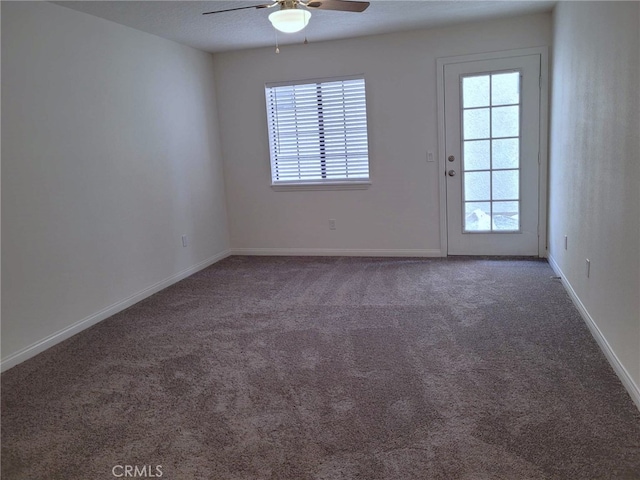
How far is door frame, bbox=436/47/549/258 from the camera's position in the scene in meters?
4.74

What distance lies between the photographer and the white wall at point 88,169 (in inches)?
124

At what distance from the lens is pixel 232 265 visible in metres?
5.48

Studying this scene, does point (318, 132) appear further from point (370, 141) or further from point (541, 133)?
point (541, 133)

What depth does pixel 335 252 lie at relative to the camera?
18.6ft

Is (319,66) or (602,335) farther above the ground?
(319,66)

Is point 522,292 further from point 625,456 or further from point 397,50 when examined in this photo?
point 397,50

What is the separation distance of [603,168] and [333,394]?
6.43 feet

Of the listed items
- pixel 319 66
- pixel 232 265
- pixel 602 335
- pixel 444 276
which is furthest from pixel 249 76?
pixel 602 335

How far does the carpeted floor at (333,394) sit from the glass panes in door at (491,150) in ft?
3.88

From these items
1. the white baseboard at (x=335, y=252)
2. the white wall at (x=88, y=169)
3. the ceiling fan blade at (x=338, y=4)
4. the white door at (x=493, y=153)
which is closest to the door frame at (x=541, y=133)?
the white door at (x=493, y=153)

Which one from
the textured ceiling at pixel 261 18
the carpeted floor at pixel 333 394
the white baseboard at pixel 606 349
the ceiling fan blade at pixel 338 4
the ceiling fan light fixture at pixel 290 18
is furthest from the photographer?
the textured ceiling at pixel 261 18

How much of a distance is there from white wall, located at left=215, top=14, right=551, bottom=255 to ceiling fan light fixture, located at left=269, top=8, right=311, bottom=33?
2361mm

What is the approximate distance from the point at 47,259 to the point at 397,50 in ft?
12.4

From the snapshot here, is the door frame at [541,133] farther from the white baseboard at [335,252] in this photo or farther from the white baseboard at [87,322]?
the white baseboard at [87,322]
